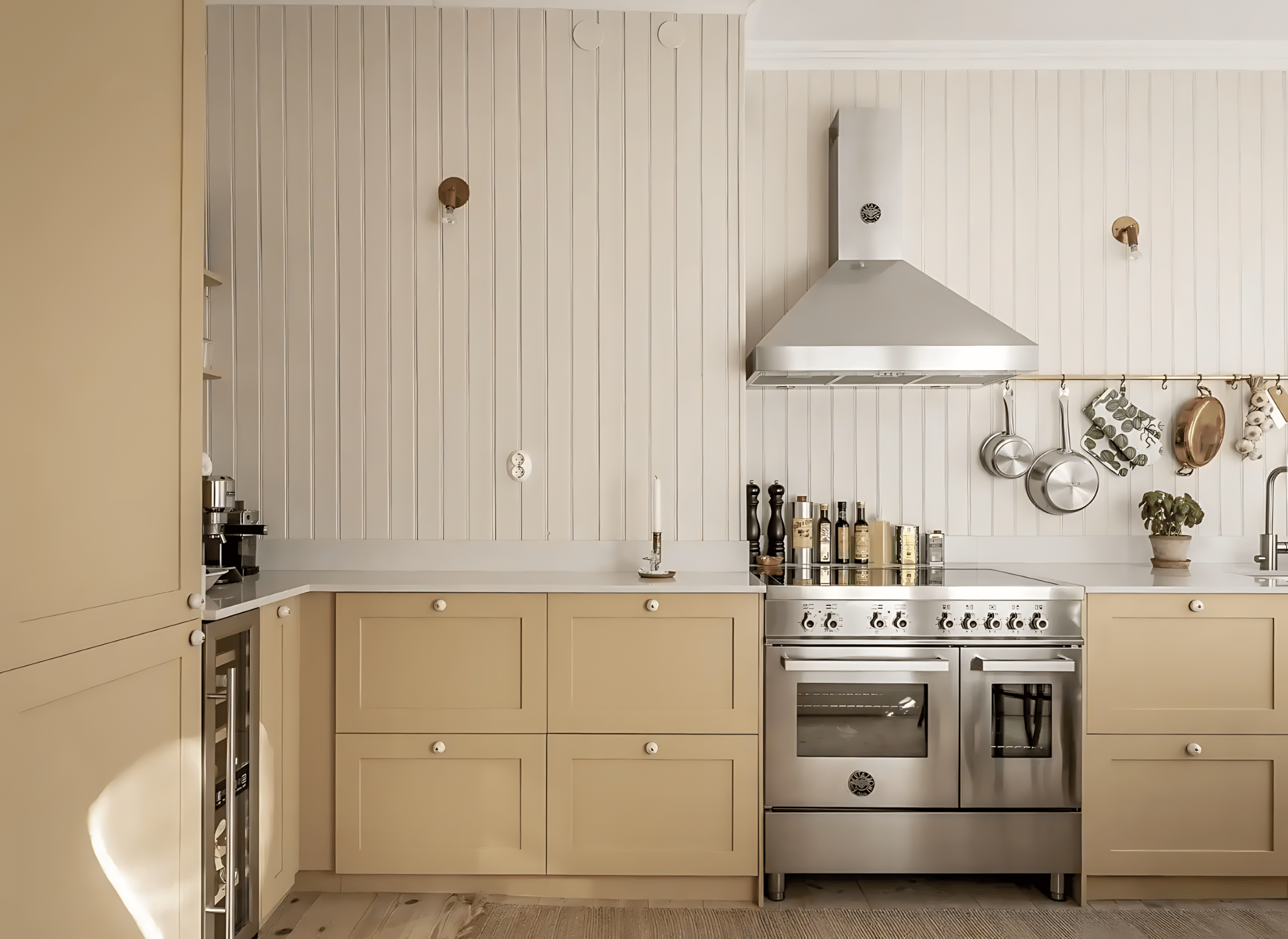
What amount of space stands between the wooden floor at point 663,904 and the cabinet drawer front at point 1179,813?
14 centimetres

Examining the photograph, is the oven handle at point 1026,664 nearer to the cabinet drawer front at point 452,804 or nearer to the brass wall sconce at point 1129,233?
the cabinet drawer front at point 452,804

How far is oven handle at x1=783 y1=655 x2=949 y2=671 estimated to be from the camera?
7.73 feet

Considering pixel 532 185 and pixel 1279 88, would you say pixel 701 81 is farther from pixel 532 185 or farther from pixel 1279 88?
pixel 1279 88

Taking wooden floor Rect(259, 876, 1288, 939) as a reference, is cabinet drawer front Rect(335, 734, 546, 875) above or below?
above

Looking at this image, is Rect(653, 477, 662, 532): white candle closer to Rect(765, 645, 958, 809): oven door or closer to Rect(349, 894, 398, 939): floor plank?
Rect(765, 645, 958, 809): oven door

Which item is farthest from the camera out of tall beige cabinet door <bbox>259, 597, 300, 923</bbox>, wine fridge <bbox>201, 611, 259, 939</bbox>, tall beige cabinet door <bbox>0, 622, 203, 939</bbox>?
tall beige cabinet door <bbox>259, 597, 300, 923</bbox>

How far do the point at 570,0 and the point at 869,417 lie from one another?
1.74 m

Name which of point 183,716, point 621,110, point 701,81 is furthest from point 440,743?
point 701,81

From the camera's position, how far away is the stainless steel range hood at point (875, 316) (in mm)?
2576

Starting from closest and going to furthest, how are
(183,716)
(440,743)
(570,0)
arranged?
1. (183,716)
2. (440,743)
3. (570,0)

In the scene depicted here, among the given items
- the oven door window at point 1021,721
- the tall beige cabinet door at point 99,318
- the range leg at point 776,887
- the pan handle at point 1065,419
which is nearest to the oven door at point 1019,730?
the oven door window at point 1021,721

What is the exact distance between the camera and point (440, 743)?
2.36 metres

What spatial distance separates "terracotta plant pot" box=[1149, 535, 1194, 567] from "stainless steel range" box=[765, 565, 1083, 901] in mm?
712

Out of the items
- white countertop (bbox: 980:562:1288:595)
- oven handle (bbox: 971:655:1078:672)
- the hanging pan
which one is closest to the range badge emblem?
oven handle (bbox: 971:655:1078:672)
